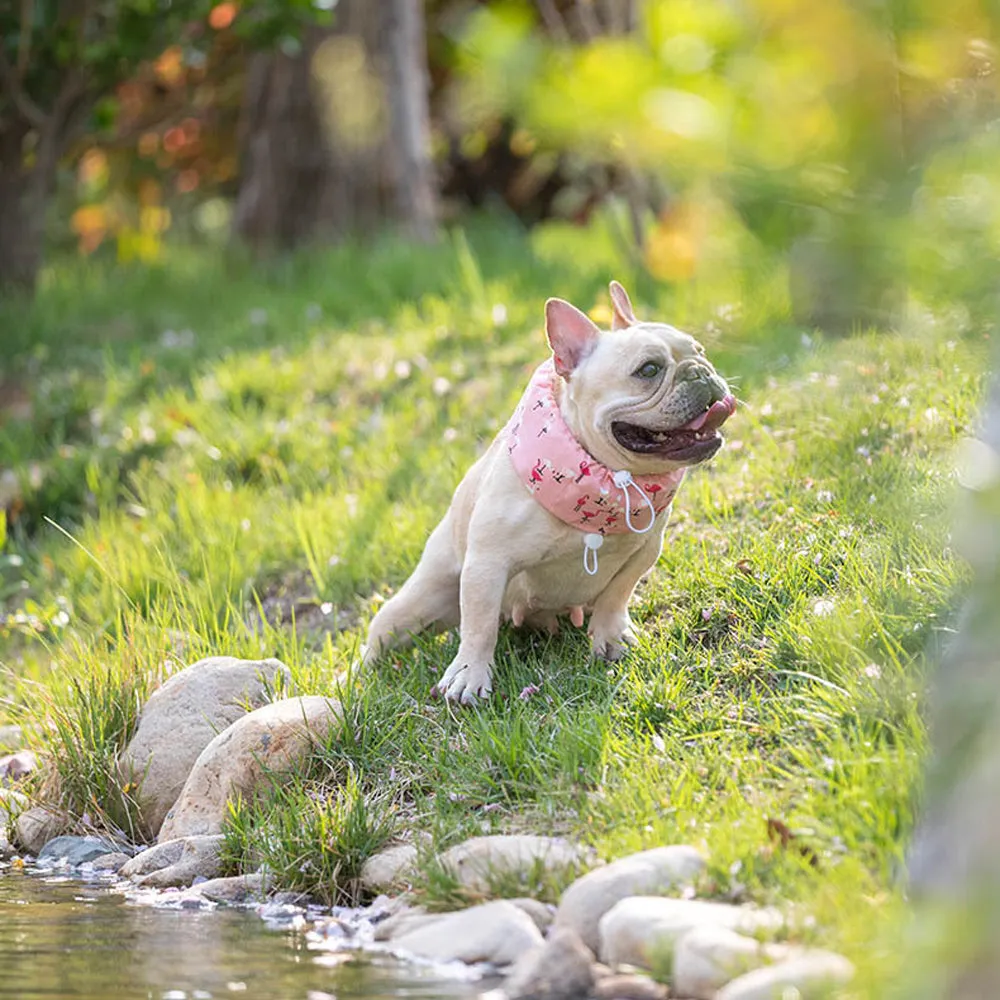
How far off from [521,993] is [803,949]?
0.61 metres

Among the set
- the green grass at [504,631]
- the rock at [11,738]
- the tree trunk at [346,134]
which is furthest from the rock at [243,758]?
the tree trunk at [346,134]

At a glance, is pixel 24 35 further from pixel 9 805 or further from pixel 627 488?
pixel 627 488

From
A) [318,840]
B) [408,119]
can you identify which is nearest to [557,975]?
[318,840]

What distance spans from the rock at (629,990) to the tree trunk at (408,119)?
862cm

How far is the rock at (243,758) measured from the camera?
195 inches

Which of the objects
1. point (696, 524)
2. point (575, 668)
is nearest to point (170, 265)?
point (696, 524)

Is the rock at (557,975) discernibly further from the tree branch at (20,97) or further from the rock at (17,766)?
the tree branch at (20,97)

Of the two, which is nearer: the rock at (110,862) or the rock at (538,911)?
the rock at (538,911)

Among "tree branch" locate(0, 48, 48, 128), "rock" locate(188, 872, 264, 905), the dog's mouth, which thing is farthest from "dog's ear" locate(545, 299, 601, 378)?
"tree branch" locate(0, 48, 48, 128)

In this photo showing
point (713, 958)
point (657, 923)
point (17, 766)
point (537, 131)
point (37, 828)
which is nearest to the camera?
point (537, 131)

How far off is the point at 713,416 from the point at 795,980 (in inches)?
73.2

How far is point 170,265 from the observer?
12461 mm

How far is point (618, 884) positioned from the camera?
3.84 meters

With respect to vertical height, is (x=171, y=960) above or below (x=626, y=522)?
below
